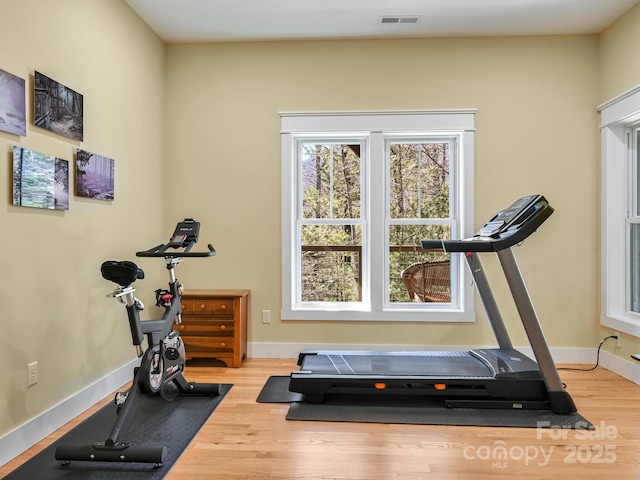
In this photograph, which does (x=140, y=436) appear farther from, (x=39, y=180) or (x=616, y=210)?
(x=616, y=210)

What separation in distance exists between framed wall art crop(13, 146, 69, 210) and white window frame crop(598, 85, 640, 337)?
427cm

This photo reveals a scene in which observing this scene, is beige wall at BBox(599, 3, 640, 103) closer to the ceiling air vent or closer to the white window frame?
the white window frame

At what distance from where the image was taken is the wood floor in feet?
6.85

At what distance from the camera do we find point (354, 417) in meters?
2.72

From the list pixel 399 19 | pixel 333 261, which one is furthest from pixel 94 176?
pixel 399 19

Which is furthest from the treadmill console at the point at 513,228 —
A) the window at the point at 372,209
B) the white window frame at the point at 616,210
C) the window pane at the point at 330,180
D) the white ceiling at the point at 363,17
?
the white ceiling at the point at 363,17

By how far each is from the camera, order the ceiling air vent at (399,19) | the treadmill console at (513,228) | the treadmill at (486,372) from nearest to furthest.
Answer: the treadmill console at (513,228) → the treadmill at (486,372) → the ceiling air vent at (399,19)

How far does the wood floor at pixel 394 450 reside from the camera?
2.09 m

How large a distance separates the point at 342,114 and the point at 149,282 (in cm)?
235

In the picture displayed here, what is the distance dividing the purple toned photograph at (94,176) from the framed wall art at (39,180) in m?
0.13

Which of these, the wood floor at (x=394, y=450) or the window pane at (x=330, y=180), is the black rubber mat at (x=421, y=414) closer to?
the wood floor at (x=394, y=450)

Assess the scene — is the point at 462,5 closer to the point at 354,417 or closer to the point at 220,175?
the point at 220,175

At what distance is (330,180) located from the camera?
4.16 metres

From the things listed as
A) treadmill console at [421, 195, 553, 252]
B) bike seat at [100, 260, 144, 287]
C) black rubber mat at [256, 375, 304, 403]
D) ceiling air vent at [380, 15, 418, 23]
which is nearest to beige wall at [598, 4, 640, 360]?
treadmill console at [421, 195, 553, 252]
